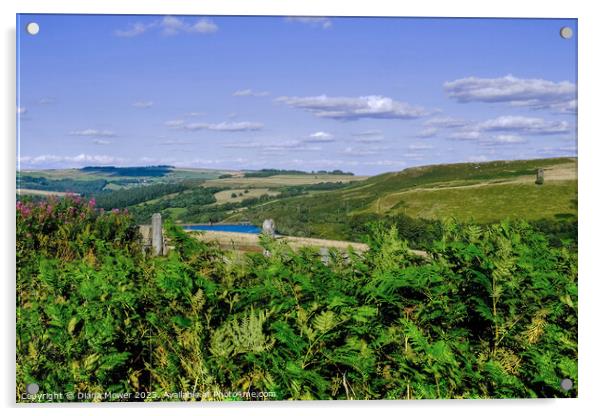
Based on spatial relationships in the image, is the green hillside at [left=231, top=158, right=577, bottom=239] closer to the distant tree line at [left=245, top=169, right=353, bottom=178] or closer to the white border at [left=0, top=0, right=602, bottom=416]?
the distant tree line at [left=245, top=169, right=353, bottom=178]

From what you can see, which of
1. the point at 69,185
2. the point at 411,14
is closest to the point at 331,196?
the point at 411,14

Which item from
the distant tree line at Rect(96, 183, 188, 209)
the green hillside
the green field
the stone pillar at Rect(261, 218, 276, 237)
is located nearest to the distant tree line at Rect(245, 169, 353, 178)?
the green field

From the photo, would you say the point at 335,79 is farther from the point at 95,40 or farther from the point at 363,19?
the point at 95,40

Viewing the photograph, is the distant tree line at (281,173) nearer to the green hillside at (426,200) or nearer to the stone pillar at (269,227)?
the green hillside at (426,200)

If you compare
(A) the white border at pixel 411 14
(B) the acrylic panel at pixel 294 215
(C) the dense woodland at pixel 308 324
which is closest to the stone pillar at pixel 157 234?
(B) the acrylic panel at pixel 294 215

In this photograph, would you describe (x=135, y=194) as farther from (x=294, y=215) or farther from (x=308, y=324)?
(x=308, y=324)
